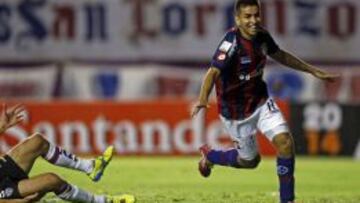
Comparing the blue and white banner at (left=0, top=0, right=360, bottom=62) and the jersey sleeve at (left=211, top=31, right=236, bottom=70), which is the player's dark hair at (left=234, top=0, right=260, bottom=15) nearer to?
the jersey sleeve at (left=211, top=31, right=236, bottom=70)

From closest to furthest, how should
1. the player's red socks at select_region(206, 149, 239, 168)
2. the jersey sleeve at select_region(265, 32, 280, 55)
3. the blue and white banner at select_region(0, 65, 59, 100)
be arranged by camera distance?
the jersey sleeve at select_region(265, 32, 280, 55)
the player's red socks at select_region(206, 149, 239, 168)
the blue and white banner at select_region(0, 65, 59, 100)

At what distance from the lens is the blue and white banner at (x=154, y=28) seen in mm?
24656

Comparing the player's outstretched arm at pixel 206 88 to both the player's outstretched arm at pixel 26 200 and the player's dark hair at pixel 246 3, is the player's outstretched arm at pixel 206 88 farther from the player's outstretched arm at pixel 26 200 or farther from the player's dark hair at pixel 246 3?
the player's outstretched arm at pixel 26 200

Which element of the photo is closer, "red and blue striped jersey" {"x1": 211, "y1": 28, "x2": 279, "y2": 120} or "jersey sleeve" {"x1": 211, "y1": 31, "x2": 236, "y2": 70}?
"jersey sleeve" {"x1": 211, "y1": 31, "x2": 236, "y2": 70}

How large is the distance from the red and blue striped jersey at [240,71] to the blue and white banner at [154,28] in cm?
1372

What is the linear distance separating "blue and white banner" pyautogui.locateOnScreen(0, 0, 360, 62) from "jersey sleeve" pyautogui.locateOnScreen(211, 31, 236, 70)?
46.8 ft

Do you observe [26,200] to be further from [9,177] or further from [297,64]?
[297,64]

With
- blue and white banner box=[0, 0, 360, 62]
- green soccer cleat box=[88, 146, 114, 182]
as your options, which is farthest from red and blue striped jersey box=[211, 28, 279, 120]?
blue and white banner box=[0, 0, 360, 62]

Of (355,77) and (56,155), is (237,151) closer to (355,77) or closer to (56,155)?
(56,155)

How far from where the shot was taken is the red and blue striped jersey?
1045 cm

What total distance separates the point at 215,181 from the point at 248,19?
572cm

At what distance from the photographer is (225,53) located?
10.4m

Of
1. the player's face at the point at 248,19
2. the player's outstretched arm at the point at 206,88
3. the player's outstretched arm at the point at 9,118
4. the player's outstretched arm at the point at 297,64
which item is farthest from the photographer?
the player's outstretched arm at the point at 297,64

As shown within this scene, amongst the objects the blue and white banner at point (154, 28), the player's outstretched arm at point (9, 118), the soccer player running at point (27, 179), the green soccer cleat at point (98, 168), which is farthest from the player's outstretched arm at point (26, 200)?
the blue and white banner at point (154, 28)
